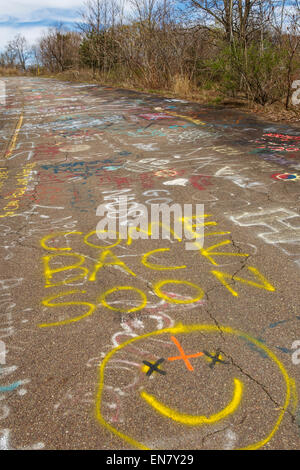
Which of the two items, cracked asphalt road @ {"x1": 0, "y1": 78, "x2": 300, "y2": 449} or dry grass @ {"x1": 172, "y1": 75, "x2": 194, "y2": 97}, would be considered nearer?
cracked asphalt road @ {"x1": 0, "y1": 78, "x2": 300, "y2": 449}

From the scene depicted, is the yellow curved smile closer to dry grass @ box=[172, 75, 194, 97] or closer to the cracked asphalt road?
the cracked asphalt road

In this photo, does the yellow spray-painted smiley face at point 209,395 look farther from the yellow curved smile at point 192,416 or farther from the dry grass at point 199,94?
the dry grass at point 199,94

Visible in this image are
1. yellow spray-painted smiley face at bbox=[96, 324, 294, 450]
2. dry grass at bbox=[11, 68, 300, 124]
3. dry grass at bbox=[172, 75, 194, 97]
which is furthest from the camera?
dry grass at bbox=[172, 75, 194, 97]

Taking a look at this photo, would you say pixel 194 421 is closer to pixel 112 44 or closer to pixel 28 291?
pixel 28 291

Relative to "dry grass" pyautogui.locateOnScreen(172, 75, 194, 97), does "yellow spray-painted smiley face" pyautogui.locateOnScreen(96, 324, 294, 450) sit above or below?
below

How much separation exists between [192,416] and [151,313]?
3.10 ft

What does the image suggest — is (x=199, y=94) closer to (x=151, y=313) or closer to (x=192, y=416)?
(x=151, y=313)

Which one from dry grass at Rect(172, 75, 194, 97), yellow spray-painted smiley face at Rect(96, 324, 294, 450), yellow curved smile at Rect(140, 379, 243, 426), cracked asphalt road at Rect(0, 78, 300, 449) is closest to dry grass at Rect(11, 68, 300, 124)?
dry grass at Rect(172, 75, 194, 97)

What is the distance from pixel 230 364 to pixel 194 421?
480 millimetres

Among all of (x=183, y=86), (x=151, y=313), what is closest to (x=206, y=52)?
(x=183, y=86)

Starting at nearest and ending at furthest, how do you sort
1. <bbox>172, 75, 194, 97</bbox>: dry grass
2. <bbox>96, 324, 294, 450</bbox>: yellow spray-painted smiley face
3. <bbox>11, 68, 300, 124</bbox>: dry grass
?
<bbox>96, 324, 294, 450</bbox>: yellow spray-painted smiley face < <bbox>11, 68, 300, 124</bbox>: dry grass < <bbox>172, 75, 194, 97</bbox>: dry grass

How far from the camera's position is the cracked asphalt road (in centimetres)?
202

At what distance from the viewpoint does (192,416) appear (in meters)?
2.04
